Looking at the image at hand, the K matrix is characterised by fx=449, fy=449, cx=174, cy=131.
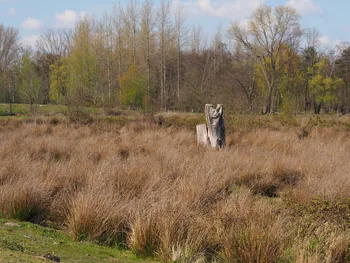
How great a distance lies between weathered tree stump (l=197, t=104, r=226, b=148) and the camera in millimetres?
12875

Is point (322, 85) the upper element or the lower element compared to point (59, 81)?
lower

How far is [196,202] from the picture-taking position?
6418mm

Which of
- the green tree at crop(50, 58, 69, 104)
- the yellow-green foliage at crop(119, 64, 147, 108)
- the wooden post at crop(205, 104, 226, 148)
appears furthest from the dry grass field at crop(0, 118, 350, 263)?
the green tree at crop(50, 58, 69, 104)

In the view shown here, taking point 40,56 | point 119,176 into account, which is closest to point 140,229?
point 119,176

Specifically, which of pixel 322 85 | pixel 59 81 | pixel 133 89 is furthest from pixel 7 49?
pixel 322 85

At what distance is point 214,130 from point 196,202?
6639 millimetres

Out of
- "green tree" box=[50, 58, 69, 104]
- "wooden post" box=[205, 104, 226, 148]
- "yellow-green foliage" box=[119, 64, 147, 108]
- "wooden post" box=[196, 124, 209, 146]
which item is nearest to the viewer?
"wooden post" box=[205, 104, 226, 148]

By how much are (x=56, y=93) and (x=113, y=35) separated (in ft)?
29.6

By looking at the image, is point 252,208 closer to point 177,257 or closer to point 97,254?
point 177,257

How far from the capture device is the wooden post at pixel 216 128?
42.2 ft

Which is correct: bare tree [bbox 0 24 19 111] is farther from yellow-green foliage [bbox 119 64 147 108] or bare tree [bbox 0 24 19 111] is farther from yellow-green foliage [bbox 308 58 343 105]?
yellow-green foliage [bbox 308 58 343 105]

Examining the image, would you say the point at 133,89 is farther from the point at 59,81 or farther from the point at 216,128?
the point at 216,128

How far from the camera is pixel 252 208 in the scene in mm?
5625

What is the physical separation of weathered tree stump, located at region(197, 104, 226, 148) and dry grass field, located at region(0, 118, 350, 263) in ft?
6.91
